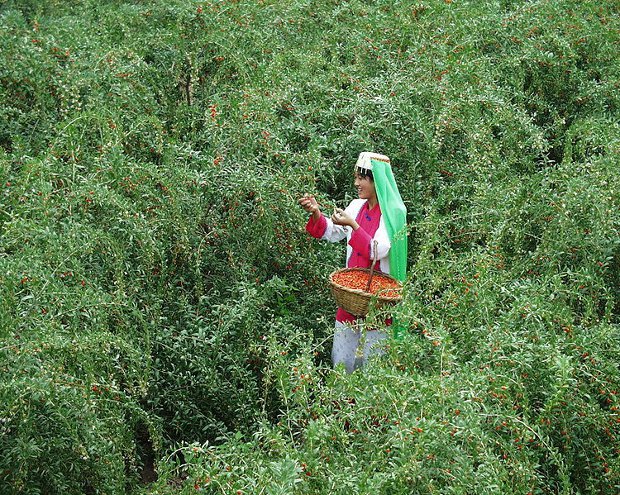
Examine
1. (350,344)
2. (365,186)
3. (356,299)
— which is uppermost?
(365,186)

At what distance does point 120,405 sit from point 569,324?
79.4 inches

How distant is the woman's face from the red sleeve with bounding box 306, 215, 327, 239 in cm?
24

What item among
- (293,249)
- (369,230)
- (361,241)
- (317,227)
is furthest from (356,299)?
(293,249)

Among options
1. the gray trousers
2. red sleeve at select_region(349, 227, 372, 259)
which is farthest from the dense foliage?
red sleeve at select_region(349, 227, 372, 259)

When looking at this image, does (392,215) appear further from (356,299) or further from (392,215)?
(356,299)

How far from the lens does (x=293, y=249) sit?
507 centimetres

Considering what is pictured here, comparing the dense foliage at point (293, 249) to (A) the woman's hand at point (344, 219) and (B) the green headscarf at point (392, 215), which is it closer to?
(B) the green headscarf at point (392, 215)

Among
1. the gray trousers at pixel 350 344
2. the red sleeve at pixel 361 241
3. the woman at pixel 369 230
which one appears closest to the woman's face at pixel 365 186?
the woman at pixel 369 230

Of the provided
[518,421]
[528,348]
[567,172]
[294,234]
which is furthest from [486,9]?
[518,421]

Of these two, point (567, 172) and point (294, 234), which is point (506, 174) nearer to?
point (567, 172)

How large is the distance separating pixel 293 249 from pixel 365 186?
25.2 inches

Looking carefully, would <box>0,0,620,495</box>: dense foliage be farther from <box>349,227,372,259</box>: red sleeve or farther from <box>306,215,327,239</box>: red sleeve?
<box>349,227,372,259</box>: red sleeve

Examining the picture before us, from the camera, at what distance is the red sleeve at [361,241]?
14.9 ft

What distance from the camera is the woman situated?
4535 millimetres
